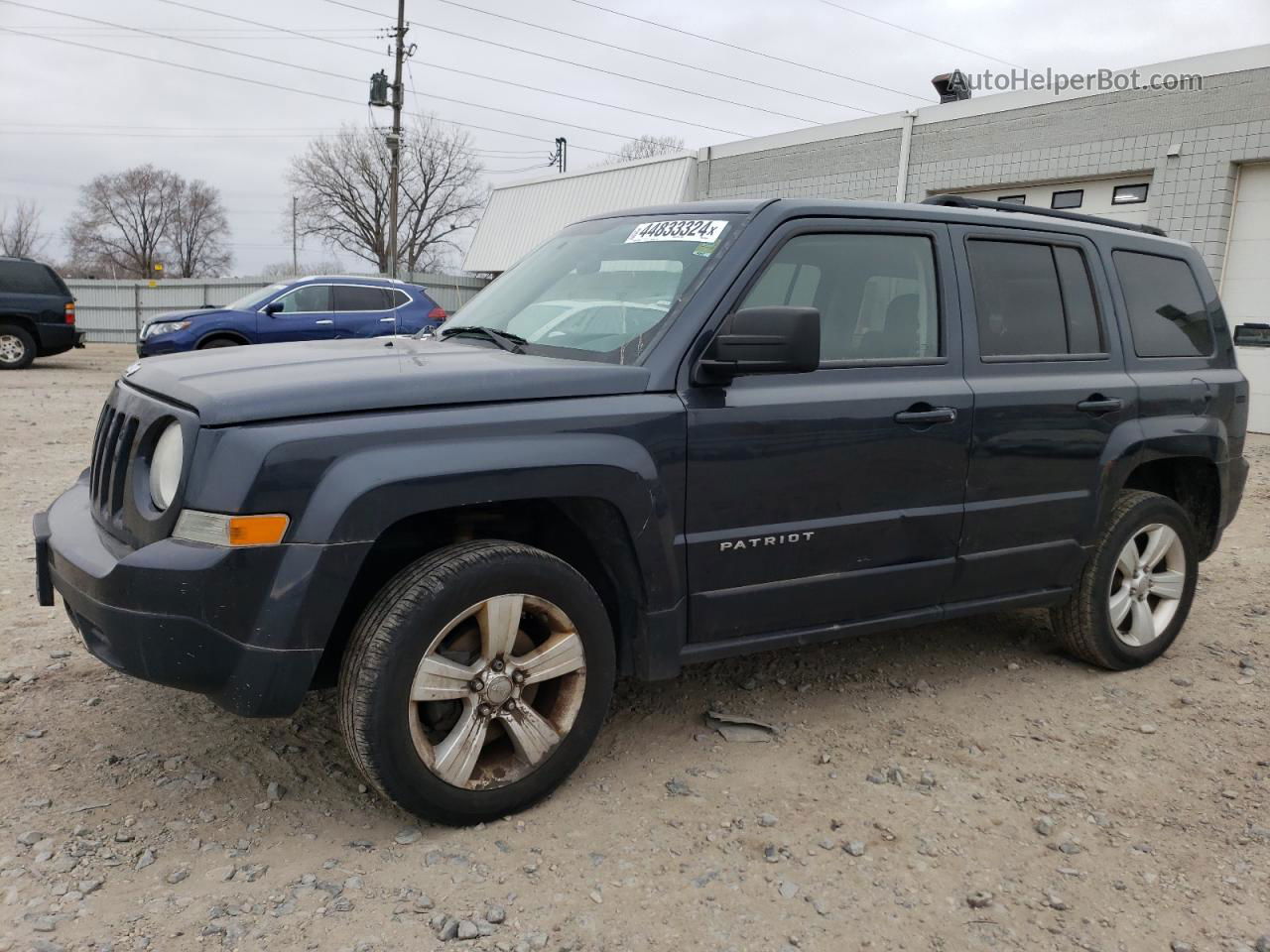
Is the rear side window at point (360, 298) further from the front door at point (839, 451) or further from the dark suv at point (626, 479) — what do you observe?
the front door at point (839, 451)

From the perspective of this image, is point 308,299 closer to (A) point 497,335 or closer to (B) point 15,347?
(B) point 15,347

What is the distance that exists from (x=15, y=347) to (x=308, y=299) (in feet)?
18.0

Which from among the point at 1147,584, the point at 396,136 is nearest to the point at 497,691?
the point at 1147,584

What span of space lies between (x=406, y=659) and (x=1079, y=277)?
311 centimetres

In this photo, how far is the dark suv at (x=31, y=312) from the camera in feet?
52.6

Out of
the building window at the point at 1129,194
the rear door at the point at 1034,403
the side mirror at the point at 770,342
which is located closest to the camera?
the side mirror at the point at 770,342

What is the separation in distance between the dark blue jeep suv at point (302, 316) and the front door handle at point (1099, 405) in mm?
11314

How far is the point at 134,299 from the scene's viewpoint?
2869 cm

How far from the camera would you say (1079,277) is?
4117 millimetres

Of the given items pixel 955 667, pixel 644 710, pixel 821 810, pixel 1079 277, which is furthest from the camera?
pixel 955 667

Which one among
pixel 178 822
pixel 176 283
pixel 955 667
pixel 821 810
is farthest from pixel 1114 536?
pixel 176 283

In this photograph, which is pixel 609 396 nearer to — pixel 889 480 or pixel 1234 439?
pixel 889 480

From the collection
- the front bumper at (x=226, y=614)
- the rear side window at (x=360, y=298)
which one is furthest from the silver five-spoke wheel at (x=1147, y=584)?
the rear side window at (x=360, y=298)

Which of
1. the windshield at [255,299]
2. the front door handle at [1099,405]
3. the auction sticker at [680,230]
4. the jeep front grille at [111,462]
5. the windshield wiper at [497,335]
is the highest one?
the auction sticker at [680,230]
